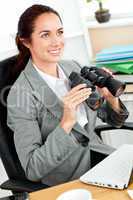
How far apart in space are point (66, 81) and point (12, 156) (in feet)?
1.18

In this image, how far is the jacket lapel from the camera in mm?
1271

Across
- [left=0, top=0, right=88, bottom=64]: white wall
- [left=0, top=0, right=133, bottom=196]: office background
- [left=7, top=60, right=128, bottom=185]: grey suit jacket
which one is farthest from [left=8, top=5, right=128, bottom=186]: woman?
[left=0, top=0, right=133, bottom=196]: office background

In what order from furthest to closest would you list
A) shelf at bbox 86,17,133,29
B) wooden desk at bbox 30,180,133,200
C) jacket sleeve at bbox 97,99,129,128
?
shelf at bbox 86,17,133,29 < jacket sleeve at bbox 97,99,129,128 < wooden desk at bbox 30,180,133,200

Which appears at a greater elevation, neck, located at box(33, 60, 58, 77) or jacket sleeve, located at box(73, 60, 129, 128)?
neck, located at box(33, 60, 58, 77)

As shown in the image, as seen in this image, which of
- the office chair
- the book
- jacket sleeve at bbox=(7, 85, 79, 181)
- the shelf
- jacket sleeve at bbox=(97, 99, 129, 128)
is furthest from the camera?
the shelf

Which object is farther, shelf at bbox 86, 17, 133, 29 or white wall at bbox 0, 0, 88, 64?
shelf at bbox 86, 17, 133, 29

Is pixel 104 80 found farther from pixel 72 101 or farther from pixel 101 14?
pixel 101 14

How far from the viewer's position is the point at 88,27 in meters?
1.96

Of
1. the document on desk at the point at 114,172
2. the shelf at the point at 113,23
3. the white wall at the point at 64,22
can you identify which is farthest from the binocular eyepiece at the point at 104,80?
the shelf at the point at 113,23

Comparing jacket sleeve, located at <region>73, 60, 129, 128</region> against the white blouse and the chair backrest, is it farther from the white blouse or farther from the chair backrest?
the chair backrest

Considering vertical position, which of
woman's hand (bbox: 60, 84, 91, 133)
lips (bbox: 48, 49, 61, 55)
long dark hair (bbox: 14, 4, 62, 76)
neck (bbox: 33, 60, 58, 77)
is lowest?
woman's hand (bbox: 60, 84, 91, 133)

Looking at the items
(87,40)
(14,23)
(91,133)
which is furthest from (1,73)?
(87,40)

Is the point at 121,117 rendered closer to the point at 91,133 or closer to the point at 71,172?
the point at 91,133

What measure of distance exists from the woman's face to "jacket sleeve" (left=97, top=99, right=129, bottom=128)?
32cm
